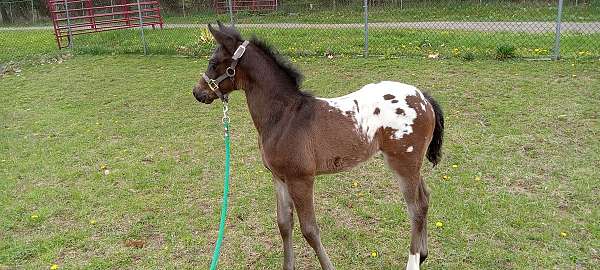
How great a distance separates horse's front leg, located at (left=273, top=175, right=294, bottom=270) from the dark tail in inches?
42.2

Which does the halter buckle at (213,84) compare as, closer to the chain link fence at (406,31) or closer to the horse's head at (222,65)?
the horse's head at (222,65)

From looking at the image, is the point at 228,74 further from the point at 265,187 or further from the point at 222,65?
the point at 265,187

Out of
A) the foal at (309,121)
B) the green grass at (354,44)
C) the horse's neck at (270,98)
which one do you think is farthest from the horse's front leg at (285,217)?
the green grass at (354,44)

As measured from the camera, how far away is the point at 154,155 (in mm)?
5910

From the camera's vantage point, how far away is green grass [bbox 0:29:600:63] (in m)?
10.4

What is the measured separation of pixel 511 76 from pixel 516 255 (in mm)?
5598

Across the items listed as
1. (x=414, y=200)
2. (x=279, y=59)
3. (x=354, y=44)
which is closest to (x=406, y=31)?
(x=354, y=44)

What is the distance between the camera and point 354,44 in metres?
12.1

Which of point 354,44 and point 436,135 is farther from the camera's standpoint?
point 354,44

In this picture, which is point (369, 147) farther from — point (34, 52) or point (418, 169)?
point (34, 52)

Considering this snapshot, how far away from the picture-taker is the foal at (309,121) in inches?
120

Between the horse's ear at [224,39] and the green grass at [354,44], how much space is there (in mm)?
8064

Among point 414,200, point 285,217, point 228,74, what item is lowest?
point 285,217

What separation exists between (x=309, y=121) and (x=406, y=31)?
1040 cm
